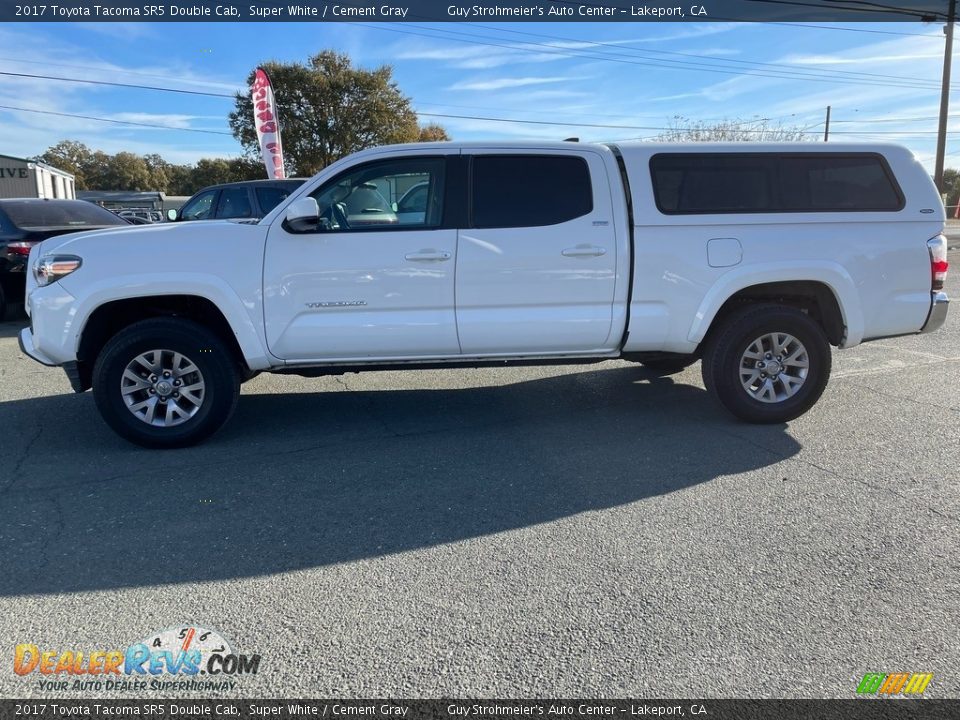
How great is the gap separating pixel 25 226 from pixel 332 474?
25.9 feet

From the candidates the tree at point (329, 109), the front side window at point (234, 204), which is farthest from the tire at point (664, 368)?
the tree at point (329, 109)

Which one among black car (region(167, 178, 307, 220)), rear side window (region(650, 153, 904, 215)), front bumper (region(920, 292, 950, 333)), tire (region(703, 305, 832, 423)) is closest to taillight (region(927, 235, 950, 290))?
front bumper (region(920, 292, 950, 333))

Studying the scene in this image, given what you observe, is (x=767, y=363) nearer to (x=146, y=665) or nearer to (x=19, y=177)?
(x=146, y=665)

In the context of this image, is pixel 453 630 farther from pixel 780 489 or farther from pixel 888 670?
pixel 780 489

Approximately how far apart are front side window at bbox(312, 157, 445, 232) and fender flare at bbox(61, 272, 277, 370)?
0.79 meters

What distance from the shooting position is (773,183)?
17.3 ft

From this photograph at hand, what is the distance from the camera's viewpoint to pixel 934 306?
5.40 metres

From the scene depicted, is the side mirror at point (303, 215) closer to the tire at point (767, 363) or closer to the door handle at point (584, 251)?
the door handle at point (584, 251)

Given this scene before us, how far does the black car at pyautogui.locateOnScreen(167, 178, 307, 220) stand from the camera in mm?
11273

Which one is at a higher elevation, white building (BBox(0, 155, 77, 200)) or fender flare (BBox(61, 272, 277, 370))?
white building (BBox(0, 155, 77, 200))

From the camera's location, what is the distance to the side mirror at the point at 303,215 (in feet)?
15.5

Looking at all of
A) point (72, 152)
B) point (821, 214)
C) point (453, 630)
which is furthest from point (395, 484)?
point (72, 152)

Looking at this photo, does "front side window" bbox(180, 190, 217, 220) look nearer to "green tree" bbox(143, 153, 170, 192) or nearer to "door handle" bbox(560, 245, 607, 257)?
"door handle" bbox(560, 245, 607, 257)

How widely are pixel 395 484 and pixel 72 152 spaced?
338ft
